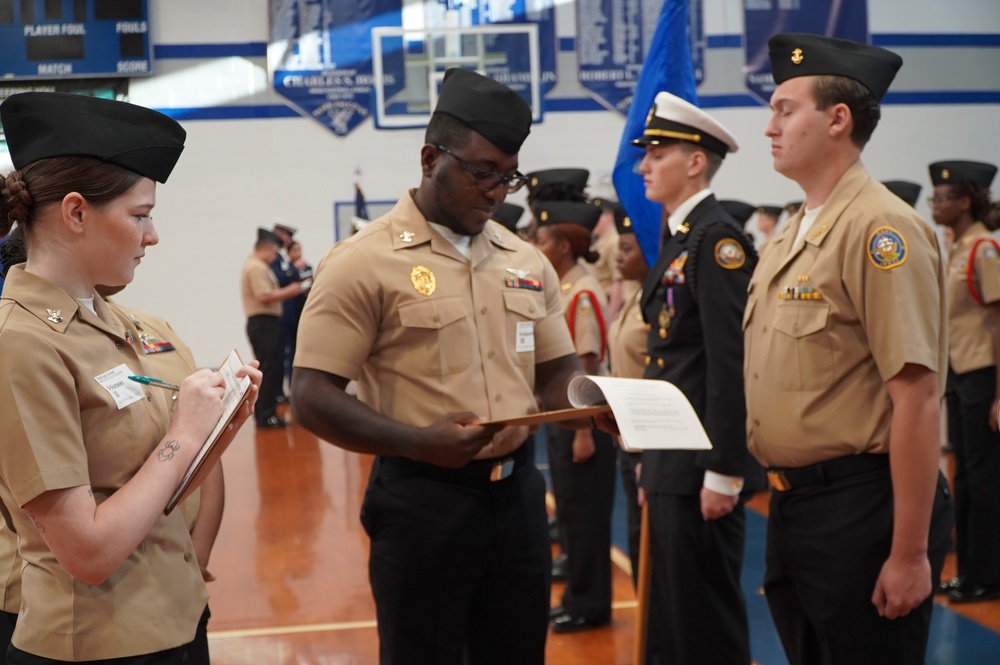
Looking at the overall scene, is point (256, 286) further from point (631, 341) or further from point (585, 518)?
point (631, 341)

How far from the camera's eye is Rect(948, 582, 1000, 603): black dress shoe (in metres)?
4.18

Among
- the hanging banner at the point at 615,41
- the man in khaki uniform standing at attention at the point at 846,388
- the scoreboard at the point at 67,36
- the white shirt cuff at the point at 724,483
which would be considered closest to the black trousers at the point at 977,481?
the white shirt cuff at the point at 724,483

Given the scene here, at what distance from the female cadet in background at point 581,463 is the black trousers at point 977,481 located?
1524 mm

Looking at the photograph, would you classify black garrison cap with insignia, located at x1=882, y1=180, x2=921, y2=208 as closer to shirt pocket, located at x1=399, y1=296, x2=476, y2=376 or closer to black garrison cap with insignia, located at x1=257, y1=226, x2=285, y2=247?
shirt pocket, located at x1=399, y1=296, x2=476, y2=376

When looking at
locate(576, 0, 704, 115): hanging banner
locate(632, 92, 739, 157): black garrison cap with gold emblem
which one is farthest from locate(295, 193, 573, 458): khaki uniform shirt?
locate(576, 0, 704, 115): hanging banner

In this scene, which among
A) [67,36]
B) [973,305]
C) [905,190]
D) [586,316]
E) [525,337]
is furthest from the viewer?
[67,36]

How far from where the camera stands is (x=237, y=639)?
13.4 ft

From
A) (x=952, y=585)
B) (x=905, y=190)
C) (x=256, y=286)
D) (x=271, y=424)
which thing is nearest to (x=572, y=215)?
(x=952, y=585)

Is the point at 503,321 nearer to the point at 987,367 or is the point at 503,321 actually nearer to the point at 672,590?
the point at 672,590

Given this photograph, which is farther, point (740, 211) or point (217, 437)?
point (740, 211)

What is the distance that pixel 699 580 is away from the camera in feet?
9.38

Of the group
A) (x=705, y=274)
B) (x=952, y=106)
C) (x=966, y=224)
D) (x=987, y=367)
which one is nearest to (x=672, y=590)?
(x=705, y=274)

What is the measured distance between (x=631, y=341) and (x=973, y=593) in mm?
2010

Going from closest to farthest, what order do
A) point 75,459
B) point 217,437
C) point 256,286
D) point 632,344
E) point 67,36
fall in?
point 75,459 < point 217,437 < point 632,344 < point 256,286 < point 67,36
